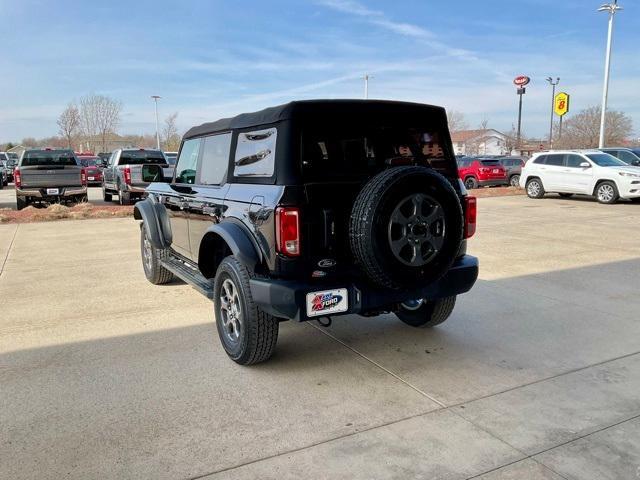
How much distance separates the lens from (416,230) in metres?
3.43

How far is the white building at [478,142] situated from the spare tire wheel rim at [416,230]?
97.0m

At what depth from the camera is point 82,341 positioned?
14.7ft

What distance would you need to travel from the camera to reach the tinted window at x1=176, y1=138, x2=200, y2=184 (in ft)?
16.9

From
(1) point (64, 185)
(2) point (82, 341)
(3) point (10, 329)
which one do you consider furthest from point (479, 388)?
(1) point (64, 185)

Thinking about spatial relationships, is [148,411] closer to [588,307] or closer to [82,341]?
[82,341]

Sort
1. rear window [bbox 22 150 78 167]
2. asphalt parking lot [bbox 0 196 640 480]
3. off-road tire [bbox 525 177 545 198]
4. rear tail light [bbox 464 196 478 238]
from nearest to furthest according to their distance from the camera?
asphalt parking lot [bbox 0 196 640 480] < rear tail light [bbox 464 196 478 238] < rear window [bbox 22 150 78 167] < off-road tire [bbox 525 177 545 198]

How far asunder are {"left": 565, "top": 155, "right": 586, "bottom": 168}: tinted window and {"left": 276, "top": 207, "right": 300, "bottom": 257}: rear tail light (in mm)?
15642

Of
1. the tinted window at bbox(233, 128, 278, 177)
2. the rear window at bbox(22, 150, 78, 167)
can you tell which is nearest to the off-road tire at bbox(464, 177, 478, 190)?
the rear window at bbox(22, 150, 78, 167)

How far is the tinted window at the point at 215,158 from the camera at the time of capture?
4.38 metres

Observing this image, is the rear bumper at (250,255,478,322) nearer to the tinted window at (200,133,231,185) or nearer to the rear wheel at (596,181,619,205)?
the tinted window at (200,133,231,185)

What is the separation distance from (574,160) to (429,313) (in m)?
14.4

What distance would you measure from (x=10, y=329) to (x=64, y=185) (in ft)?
36.9

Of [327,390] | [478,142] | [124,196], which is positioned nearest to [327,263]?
[327,390]

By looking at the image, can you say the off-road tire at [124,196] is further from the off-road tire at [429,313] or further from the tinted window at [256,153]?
the off-road tire at [429,313]
